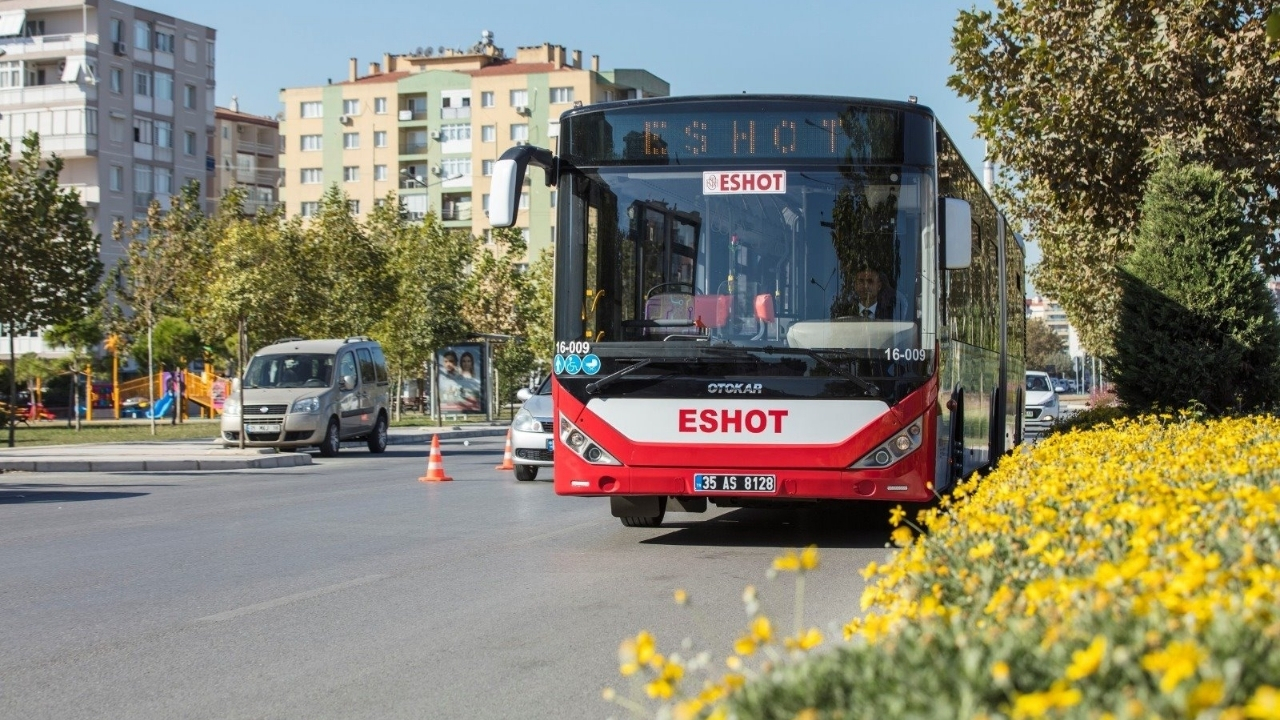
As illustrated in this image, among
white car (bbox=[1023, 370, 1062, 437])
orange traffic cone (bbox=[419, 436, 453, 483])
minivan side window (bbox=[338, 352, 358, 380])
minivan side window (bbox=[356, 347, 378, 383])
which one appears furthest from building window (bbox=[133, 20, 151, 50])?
orange traffic cone (bbox=[419, 436, 453, 483])

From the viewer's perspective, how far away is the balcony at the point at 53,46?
8331 centimetres

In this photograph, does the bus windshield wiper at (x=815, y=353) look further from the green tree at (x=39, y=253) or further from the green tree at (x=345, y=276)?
the green tree at (x=345, y=276)

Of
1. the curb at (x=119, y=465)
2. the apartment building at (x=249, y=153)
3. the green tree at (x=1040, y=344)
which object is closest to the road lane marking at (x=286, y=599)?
the curb at (x=119, y=465)

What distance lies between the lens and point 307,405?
29.7 metres

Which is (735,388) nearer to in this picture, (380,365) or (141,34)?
(380,365)

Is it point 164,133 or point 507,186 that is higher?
point 164,133

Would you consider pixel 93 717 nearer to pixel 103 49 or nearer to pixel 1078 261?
pixel 1078 261

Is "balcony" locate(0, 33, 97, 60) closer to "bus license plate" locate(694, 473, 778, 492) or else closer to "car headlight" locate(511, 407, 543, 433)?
"car headlight" locate(511, 407, 543, 433)

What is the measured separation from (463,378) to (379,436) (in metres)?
24.6

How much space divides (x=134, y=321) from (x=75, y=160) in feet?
98.1

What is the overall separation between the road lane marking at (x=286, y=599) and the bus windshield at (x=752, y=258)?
8.54 feet

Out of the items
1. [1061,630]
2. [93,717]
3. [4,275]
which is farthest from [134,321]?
[1061,630]

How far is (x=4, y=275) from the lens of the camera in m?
33.1

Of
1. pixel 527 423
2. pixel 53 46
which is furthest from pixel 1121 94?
pixel 53 46
